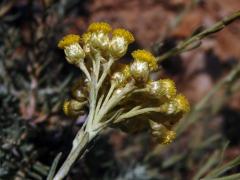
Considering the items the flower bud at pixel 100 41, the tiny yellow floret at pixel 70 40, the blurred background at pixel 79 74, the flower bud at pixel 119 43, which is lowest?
the blurred background at pixel 79 74

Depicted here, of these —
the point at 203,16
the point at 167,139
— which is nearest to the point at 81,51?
the point at 167,139

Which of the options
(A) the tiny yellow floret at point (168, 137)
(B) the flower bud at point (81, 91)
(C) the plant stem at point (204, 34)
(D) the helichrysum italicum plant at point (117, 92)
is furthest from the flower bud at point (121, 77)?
(C) the plant stem at point (204, 34)

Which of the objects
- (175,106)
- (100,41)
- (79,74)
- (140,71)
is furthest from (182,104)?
(79,74)

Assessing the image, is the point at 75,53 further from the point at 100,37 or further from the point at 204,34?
the point at 204,34

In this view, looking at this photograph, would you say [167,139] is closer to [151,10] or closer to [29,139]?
[29,139]

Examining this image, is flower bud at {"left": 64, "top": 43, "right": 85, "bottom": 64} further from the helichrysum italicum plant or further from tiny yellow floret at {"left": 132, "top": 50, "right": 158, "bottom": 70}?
tiny yellow floret at {"left": 132, "top": 50, "right": 158, "bottom": 70}

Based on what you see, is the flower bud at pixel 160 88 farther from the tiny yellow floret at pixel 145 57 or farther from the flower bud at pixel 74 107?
the flower bud at pixel 74 107

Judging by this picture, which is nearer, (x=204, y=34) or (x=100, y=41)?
(x=100, y=41)
